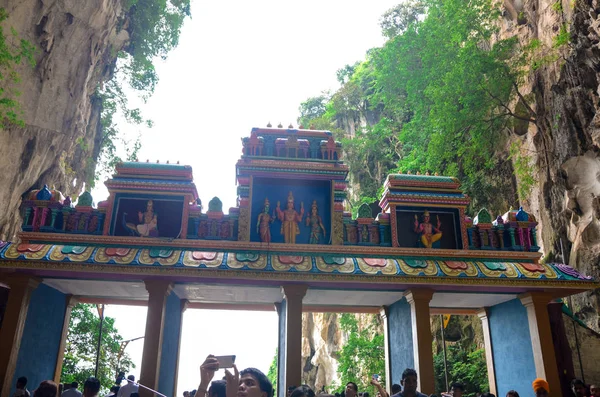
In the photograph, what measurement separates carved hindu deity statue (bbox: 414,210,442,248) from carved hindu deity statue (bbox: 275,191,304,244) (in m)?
3.08

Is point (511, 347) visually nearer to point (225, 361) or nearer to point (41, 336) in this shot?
point (225, 361)

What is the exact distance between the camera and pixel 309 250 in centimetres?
1144

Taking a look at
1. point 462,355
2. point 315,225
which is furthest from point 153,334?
point 462,355

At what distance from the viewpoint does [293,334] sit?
1052 centimetres

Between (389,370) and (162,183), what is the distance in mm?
7969

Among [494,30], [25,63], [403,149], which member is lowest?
[25,63]

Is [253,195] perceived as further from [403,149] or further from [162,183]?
[403,149]

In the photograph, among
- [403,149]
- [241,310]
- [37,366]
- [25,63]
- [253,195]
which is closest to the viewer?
[37,366]

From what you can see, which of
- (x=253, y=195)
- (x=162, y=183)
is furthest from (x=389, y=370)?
(x=162, y=183)

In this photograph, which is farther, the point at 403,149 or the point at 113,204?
the point at 403,149

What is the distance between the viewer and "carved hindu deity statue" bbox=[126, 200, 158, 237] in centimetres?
1145

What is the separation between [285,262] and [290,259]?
0.55ft

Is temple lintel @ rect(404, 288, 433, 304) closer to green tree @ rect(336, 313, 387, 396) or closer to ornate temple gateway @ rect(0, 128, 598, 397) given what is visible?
ornate temple gateway @ rect(0, 128, 598, 397)

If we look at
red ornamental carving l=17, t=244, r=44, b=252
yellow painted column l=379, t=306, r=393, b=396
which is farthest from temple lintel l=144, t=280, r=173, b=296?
yellow painted column l=379, t=306, r=393, b=396
